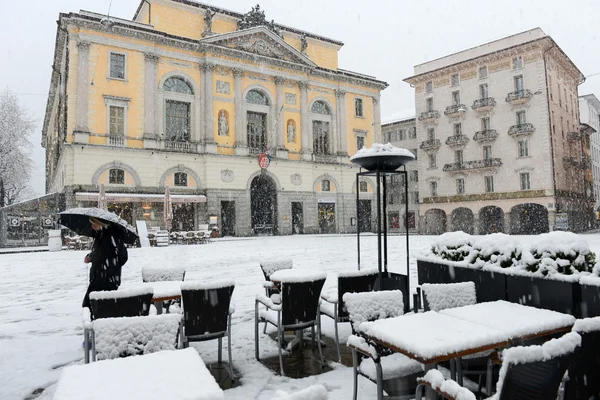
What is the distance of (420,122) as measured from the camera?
129 ft

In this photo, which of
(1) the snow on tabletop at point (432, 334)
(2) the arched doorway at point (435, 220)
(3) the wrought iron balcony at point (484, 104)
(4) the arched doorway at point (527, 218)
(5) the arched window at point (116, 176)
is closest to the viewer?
(1) the snow on tabletop at point (432, 334)

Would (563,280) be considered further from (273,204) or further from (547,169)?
(547,169)

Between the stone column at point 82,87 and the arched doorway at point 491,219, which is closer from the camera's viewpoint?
the stone column at point 82,87

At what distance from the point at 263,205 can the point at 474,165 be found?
62.4ft

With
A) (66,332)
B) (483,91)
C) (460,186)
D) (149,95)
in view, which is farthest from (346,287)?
(483,91)

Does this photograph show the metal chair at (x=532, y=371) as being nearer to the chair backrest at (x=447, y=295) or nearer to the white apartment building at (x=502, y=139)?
the chair backrest at (x=447, y=295)

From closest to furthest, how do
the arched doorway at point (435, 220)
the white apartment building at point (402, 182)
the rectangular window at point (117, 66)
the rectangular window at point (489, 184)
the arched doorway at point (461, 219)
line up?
1. the rectangular window at point (117, 66)
2. the rectangular window at point (489, 184)
3. the arched doorway at point (461, 219)
4. the arched doorway at point (435, 220)
5. the white apartment building at point (402, 182)

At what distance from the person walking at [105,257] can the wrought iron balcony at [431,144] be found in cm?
3662

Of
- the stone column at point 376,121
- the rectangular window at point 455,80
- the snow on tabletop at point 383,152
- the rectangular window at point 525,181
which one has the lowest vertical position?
the snow on tabletop at point 383,152

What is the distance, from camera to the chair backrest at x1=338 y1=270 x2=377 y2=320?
16.2 ft

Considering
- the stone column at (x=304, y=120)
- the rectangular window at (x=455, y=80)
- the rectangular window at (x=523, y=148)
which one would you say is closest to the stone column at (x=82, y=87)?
the stone column at (x=304, y=120)

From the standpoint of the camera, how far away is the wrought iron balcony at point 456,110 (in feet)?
117

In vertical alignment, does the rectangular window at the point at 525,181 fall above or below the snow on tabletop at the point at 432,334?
above

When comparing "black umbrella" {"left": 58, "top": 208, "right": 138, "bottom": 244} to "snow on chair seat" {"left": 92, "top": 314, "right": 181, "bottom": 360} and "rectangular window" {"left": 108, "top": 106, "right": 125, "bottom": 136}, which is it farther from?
"rectangular window" {"left": 108, "top": 106, "right": 125, "bottom": 136}
